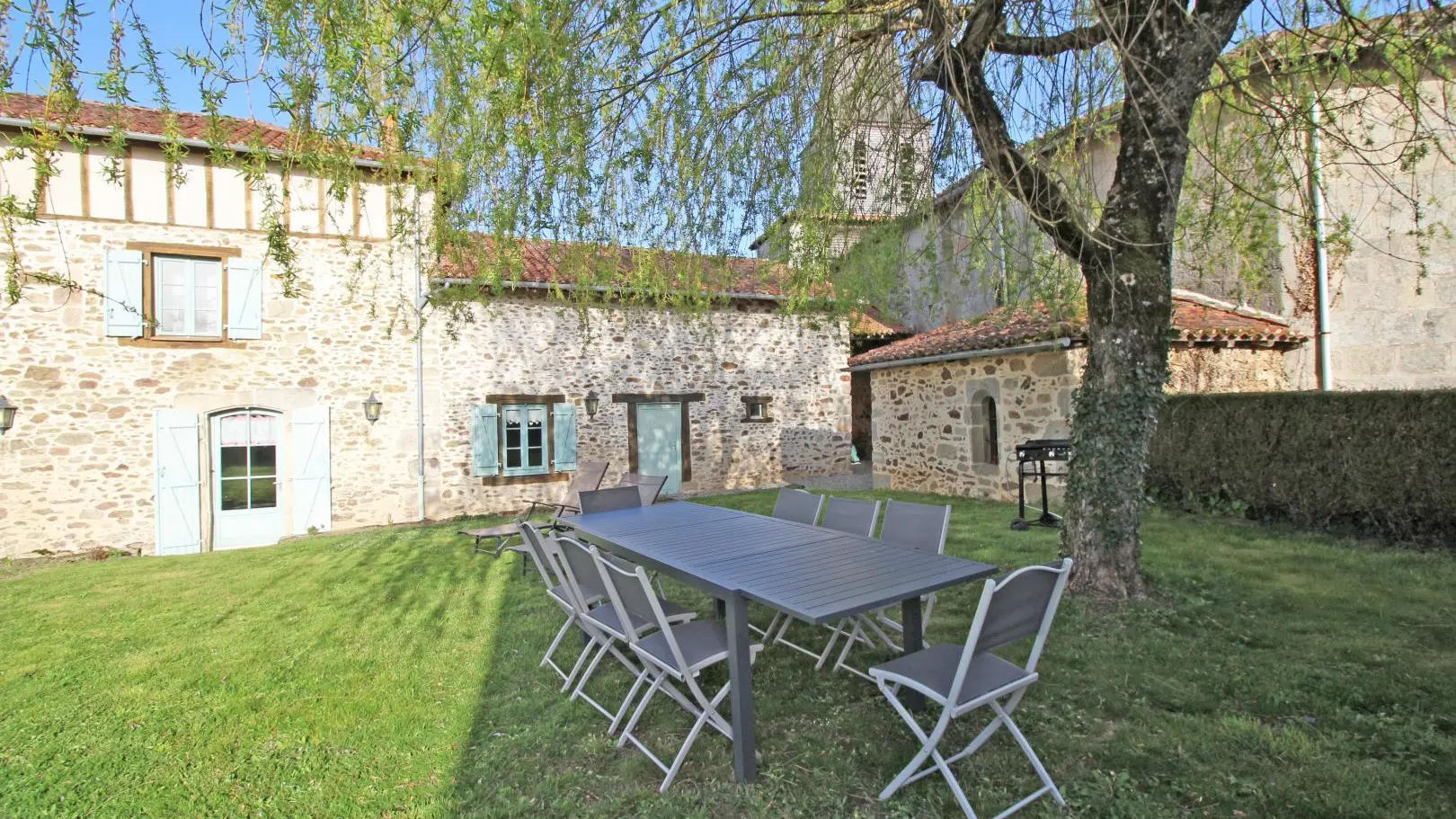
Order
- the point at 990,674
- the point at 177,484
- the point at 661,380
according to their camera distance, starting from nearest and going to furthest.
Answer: the point at 990,674, the point at 177,484, the point at 661,380

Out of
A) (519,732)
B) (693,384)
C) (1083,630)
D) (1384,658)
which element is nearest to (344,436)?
(693,384)

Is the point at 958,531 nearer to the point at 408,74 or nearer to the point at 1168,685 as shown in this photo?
the point at 1168,685

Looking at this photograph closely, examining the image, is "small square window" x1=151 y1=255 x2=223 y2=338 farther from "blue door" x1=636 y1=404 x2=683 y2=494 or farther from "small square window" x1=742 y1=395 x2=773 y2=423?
"small square window" x1=742 y1=395 x2=773 y2=423

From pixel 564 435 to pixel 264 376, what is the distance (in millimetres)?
4018

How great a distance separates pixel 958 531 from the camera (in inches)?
271

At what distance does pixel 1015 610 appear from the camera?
2.25 m

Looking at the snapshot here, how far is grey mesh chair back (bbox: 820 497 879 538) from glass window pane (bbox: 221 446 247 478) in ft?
27.9

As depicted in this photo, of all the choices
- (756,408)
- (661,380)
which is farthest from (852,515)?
(756,408)

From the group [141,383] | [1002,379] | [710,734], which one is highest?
[141,383]

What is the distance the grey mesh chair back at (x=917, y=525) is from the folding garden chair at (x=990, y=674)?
109cm

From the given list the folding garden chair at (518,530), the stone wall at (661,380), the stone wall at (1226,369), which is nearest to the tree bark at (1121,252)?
the folding garden chair at (518,530)

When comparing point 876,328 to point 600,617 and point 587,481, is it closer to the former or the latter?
point 587,481

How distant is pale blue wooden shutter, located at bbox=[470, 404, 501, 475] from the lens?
10.0m

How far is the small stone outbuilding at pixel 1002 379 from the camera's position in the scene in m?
8.09
